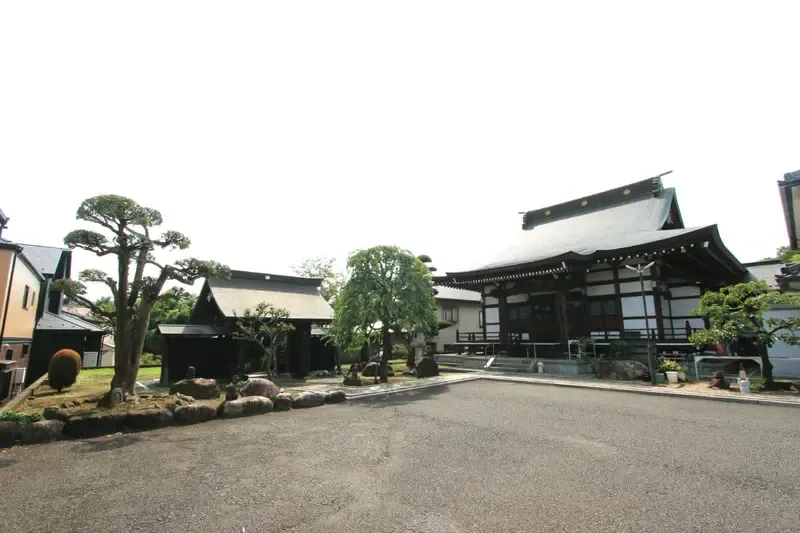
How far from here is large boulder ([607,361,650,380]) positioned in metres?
13.4

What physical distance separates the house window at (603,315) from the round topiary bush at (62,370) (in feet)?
65.7

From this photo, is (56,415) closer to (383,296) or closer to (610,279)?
(383,296)

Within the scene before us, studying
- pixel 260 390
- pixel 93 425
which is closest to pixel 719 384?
pixel 260 390

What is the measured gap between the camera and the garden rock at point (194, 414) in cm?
805

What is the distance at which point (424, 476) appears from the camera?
4969 mm

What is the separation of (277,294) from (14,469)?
13.2m

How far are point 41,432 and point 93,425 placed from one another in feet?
2.30

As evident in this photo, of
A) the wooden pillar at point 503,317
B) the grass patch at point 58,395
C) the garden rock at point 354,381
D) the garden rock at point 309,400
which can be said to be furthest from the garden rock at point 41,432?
the wooden pillar at point 503,317

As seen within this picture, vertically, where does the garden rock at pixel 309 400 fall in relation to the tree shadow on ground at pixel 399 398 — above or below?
above

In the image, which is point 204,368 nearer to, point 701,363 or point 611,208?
point 701,363

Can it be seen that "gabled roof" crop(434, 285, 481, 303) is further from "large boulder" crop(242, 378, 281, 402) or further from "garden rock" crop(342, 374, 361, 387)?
"large boulder" crop(242, 378, 281, 402)

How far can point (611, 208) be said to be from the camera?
22641 millimetres

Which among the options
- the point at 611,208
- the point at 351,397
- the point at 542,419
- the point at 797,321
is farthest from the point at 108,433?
the point at 611,208

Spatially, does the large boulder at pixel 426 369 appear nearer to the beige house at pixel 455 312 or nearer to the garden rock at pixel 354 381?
the garden rock at pixel 354 381
